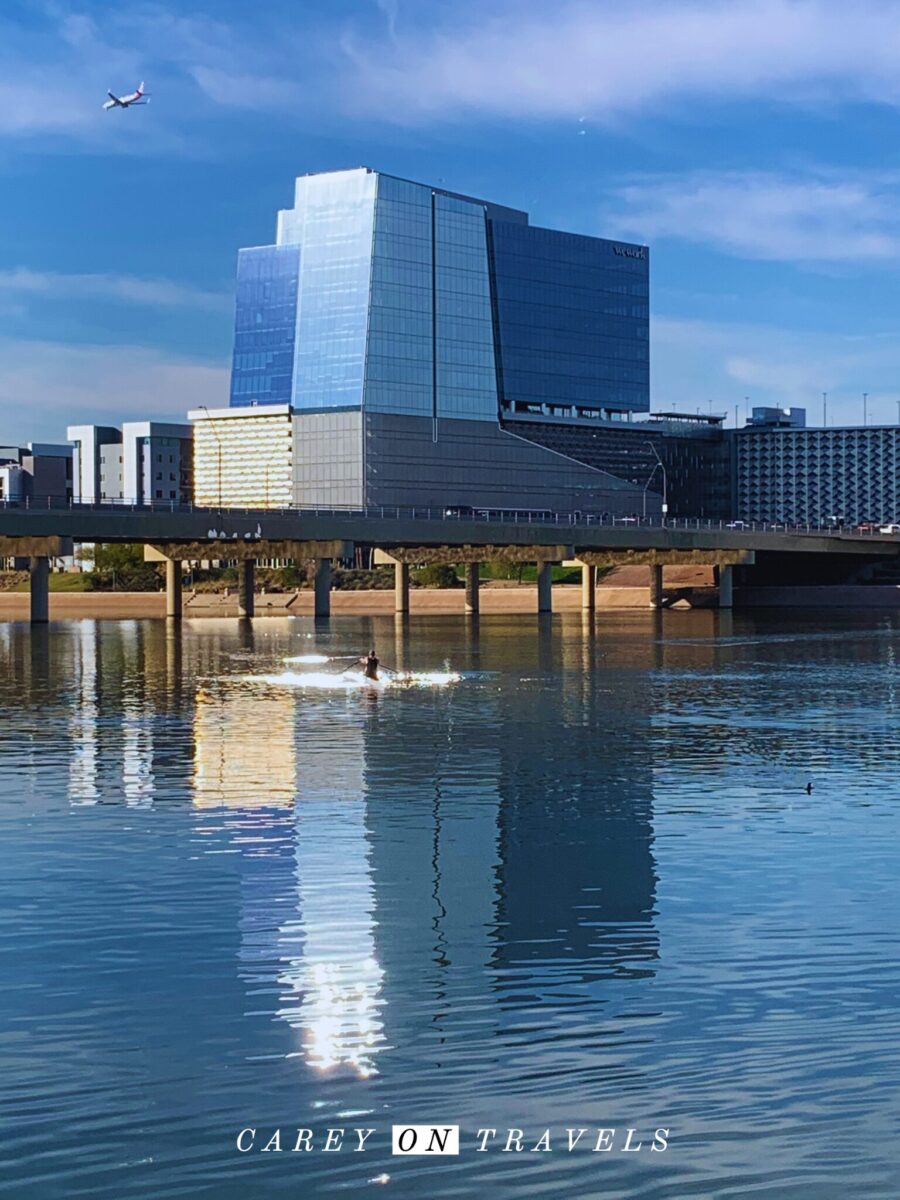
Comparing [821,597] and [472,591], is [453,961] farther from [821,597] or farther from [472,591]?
[821,597]

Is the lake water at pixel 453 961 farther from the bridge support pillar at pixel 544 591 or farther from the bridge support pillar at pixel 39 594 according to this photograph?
the bridge support pillar at pixel 544 591

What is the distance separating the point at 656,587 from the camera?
599 ft

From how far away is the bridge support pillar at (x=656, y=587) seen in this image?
180875mm

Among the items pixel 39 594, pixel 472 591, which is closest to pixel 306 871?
pixel 39 594

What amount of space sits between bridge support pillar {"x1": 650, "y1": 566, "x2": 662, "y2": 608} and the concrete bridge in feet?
0.54

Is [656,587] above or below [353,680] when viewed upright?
above

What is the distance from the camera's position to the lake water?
49.2 ft

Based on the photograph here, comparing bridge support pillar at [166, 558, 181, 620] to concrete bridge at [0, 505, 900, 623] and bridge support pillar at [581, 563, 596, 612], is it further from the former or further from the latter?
bridge support pillar at [581, 563, 596, 612]

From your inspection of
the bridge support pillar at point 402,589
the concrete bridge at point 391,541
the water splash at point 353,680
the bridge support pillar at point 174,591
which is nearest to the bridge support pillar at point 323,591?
the concrete bridge at point 391,541

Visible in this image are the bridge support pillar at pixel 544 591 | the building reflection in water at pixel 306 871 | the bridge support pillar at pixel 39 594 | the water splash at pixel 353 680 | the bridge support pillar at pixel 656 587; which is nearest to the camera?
the building reflection in water at pixel 306 871

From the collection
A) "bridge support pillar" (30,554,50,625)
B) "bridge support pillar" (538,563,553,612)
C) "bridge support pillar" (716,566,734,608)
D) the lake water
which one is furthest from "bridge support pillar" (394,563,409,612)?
the lake water

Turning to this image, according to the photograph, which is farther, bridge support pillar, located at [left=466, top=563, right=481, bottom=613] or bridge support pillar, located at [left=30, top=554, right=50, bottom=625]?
bridge support pillar, located at [left=466, top=563, right=481, bottom=613]

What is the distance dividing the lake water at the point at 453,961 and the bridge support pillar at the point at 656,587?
13228 cm

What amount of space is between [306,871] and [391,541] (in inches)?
4505
